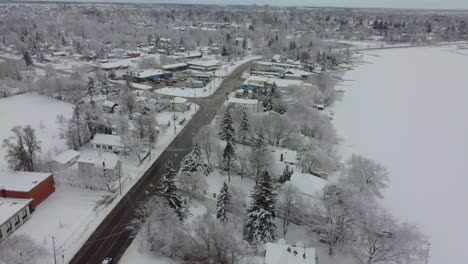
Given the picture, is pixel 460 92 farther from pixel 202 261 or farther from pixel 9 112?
pixel 9 112

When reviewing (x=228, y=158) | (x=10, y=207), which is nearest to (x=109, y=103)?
(x=228, y=158)

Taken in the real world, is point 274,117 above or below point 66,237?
above

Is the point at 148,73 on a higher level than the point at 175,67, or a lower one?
lower

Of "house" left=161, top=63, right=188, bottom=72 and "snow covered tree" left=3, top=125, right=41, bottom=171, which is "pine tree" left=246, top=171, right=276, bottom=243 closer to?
"snow covered tree" left=3, top=125, right=41, bottom=171

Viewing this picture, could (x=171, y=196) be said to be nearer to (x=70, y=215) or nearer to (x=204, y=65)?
(x=70, y=215)

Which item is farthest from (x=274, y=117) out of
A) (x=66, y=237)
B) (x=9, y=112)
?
(x=9, y=112)

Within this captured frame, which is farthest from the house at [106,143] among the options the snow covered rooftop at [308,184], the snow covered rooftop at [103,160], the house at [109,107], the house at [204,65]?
the house at [204,65]

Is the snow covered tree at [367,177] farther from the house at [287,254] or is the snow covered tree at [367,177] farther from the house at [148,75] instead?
the house at [148,75]
